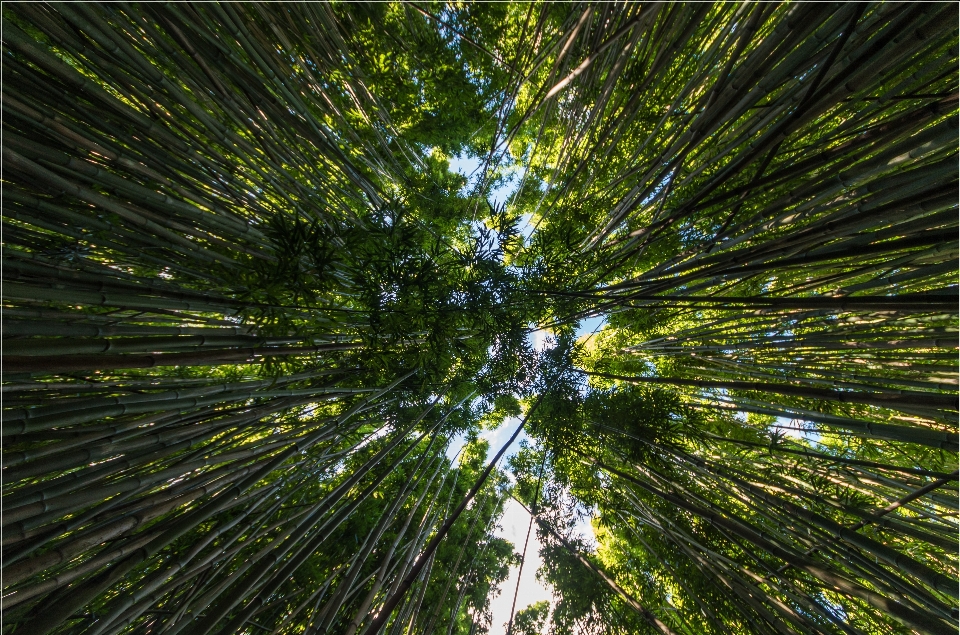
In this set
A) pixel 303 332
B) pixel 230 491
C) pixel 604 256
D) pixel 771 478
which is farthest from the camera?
pixel 604 256

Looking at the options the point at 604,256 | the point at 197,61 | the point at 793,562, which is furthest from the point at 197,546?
the point at 604,256

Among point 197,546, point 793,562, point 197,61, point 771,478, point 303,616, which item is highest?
point 197,61

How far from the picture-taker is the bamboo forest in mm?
1499

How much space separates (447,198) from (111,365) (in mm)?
3475

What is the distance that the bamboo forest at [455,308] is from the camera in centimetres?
150

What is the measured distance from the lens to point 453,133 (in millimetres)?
3721

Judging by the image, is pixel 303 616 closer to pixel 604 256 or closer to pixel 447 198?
pixel 604 256

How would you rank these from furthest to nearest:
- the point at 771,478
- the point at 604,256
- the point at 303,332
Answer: the point at 604,256
the point at 771,478
the point at 303,332

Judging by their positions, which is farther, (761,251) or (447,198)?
(447,198)

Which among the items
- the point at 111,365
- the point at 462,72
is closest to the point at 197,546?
the point at 111,365

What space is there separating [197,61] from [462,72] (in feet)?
6.48

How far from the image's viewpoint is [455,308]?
2.80 m

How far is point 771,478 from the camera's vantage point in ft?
9.46

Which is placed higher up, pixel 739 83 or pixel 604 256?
pixel 739 83
